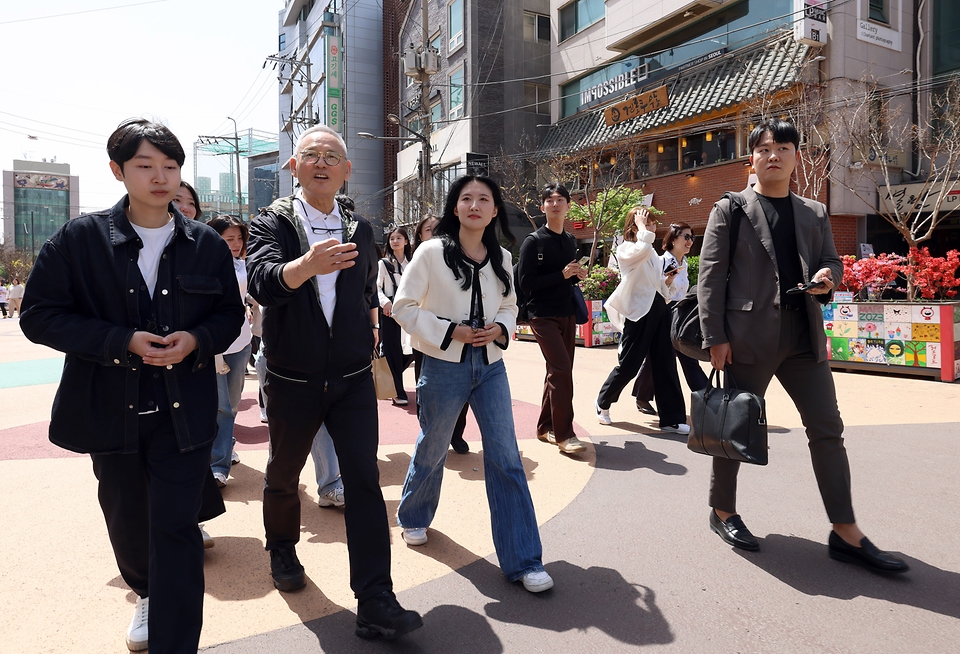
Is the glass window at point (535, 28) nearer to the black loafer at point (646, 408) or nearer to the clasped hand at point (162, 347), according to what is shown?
the black loafer at point (646, 408)

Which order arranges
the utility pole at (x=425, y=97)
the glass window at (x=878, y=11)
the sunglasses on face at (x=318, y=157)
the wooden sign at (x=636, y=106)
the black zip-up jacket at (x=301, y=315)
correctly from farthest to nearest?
the wooden sign at (x=636, y=106), the utility pole at (x=425, y=97), the glass window at (x=878, y=11), the sunglasses on face at (x=318, y=157), the black zip-up jacket at (x=301, y=315)

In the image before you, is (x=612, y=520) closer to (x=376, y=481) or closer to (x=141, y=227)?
(x=376, y=481)

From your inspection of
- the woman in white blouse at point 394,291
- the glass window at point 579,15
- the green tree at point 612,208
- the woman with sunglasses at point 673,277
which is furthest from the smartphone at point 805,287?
the glass window at point 579,15

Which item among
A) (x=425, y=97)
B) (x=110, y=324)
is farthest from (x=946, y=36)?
(x=110, y=324)

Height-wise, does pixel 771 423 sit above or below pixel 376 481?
below

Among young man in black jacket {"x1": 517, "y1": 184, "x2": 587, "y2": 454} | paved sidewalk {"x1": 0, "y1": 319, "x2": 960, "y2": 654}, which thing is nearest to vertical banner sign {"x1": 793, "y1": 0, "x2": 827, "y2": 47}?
paved sidewalk {"x1": 0, "y1": 319, "x2": 960, "y2": 654}

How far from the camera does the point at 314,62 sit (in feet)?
169

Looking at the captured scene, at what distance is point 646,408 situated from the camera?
700 centimetres

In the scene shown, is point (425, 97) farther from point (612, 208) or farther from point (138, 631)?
point (138, 631)

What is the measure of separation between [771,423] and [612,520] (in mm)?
3193

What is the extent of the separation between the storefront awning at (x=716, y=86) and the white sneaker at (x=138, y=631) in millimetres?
18301

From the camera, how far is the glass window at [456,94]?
100 feet

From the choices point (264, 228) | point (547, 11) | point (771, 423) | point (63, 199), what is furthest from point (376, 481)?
point (63, 199)

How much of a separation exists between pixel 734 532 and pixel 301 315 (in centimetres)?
248
